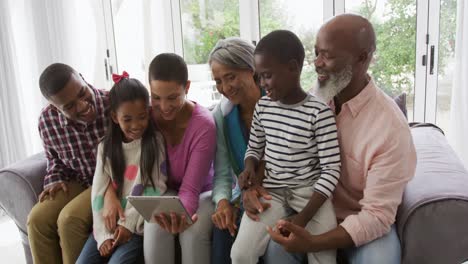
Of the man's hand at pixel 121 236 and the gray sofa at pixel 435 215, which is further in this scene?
the man's hand at pixel 121 236

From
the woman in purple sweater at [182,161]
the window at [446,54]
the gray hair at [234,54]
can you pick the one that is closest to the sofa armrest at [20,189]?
the woman in purple sweater at [182,161]

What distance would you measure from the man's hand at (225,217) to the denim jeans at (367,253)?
154mm

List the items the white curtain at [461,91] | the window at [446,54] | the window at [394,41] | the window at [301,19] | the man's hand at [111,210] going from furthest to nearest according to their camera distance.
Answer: the window at [301,19] → the window at [394,41] → the window at [446,54] → the white curtain at [461,91] → the man's hand at [111,210]

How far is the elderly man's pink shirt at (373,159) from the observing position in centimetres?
119

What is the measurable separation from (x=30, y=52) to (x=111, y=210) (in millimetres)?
2218

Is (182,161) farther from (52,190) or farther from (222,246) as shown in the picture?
(52,190)

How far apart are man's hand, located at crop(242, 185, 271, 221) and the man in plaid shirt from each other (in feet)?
2.11

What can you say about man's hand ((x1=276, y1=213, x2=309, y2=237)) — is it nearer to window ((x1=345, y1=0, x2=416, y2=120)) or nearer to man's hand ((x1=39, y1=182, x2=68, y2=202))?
man's hand ((x1=39, y1=182, x2=68, y2=202))

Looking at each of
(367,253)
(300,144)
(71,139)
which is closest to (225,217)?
(300,144)

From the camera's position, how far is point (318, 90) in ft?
4.42

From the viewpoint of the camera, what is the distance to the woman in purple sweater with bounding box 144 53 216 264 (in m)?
1.39

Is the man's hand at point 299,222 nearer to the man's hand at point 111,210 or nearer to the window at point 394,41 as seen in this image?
the man's hand at point 111,210

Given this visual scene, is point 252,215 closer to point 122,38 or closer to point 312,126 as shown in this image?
point 312,126

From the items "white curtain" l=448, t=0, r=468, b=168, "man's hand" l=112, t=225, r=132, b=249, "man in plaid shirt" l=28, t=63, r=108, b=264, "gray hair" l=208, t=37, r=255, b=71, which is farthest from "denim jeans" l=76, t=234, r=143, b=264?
"white curtain" l=448, t=0, r=468, b=168
